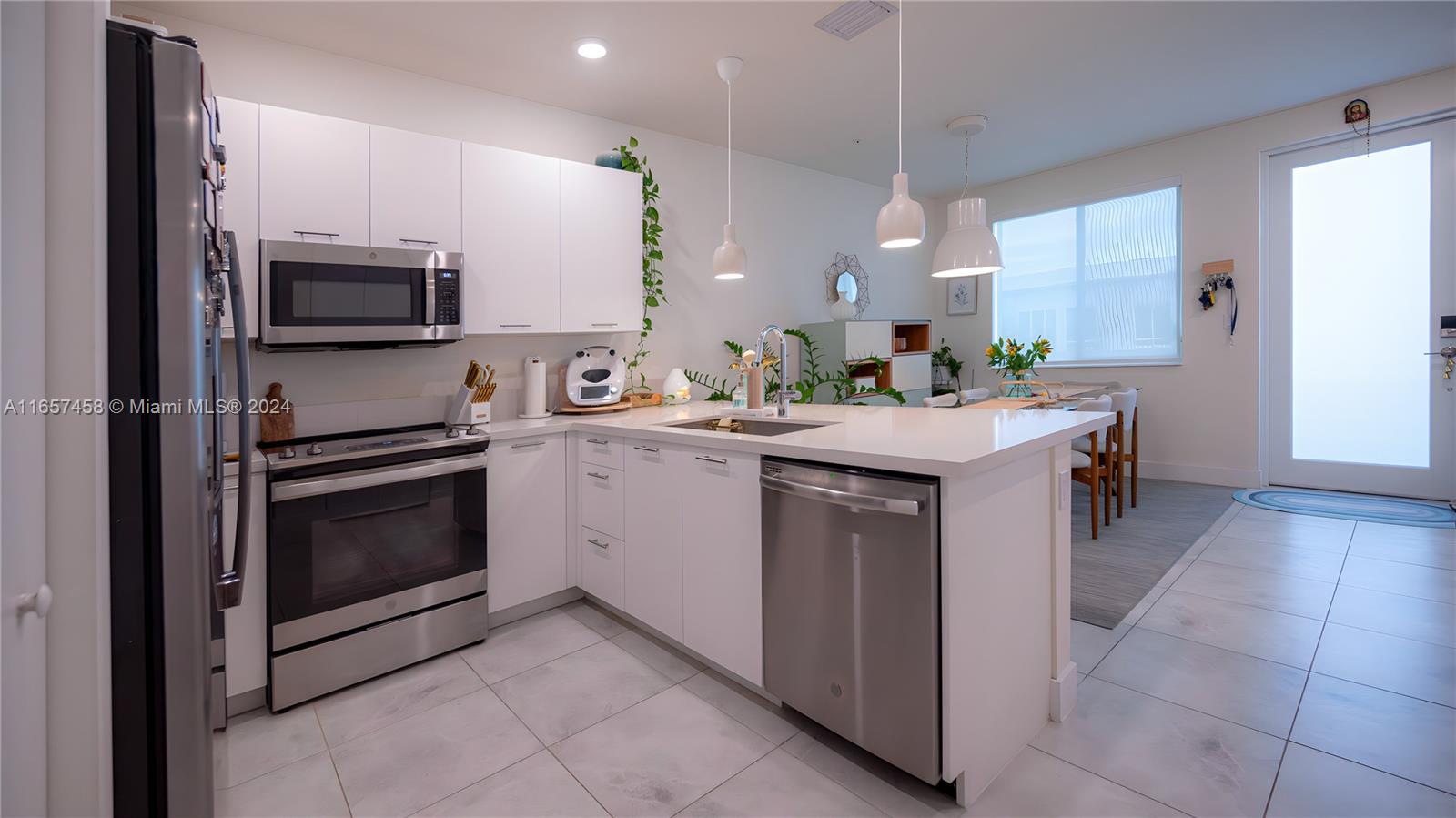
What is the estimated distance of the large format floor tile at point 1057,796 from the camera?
1573mm

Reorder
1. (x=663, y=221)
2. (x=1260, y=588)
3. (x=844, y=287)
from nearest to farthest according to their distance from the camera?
(x=1260, y=588), (x=663, y=221), (x=844, y=287)

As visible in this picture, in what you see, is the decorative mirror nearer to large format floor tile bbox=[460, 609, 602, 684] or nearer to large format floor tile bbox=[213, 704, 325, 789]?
large format floor tile bbox=[460, 609, 602, 684]

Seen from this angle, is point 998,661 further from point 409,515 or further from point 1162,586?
point 409,515

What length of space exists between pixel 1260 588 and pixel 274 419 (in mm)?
4494

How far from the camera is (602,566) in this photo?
2.81m

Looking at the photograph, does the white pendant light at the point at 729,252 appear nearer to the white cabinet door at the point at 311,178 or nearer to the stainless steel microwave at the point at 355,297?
the stainless steel microwave at the point at 355,297

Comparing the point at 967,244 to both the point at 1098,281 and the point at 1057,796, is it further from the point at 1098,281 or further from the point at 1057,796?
the point at 1098,281

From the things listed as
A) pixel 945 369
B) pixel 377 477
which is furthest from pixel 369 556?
pixel 945 369

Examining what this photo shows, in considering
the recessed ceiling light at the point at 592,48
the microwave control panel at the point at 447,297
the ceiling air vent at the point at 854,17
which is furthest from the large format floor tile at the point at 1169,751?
the recessed ceiling light at the point at 592,48

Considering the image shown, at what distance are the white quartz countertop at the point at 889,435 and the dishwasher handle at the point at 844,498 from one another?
0.08m

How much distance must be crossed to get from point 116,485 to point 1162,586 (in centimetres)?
376

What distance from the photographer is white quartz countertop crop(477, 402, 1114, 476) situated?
158 centimetres

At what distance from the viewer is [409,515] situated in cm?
242

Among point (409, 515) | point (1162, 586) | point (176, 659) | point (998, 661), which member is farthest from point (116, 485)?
point (1162, 586)
